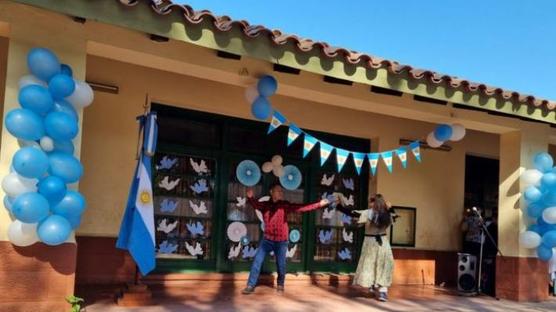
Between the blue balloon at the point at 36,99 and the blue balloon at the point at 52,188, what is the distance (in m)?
0.60

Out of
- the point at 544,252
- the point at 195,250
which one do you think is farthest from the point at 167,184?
Answer: the point at 544,252

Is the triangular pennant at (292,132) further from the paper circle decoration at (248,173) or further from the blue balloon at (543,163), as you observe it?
the blue balloon at (543,163)

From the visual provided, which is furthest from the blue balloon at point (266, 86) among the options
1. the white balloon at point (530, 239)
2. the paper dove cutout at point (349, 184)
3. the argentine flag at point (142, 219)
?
the white balloon at point (530, 239)

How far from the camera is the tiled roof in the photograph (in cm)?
536

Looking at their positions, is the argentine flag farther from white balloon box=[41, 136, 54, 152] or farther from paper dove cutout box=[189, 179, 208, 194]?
paper dove cutout box=[189, 179, 208, 194]

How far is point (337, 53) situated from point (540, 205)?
4.21 meters

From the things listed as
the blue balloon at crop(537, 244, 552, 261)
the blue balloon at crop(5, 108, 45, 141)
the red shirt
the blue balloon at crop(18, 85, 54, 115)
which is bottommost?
the blue balloon at crop(537, 244, 552, 261)

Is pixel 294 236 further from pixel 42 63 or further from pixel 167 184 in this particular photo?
pixel 42 63

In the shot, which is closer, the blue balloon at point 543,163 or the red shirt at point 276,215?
the red shirt at point 276,215

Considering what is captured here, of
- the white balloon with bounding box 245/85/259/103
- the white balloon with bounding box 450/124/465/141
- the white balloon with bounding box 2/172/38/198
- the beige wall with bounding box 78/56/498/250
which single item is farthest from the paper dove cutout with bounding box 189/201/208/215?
the white balloon with bounding box 450/124/465/141

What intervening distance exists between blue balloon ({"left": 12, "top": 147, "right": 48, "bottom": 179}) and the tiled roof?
154 centimetres

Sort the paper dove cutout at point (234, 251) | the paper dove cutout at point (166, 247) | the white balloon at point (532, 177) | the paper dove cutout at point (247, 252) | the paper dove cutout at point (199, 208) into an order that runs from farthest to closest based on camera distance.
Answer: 1. the paper dove cutout at point (247, 252)
2. the paper dove cutout at point (234, 251)
3. the white balloon at point (532, 177)
4. the paper dove cutout at point (199, 208)
5. the paper dove cutout at point (166, 247)

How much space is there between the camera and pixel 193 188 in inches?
325

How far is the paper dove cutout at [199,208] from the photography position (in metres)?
8.25
